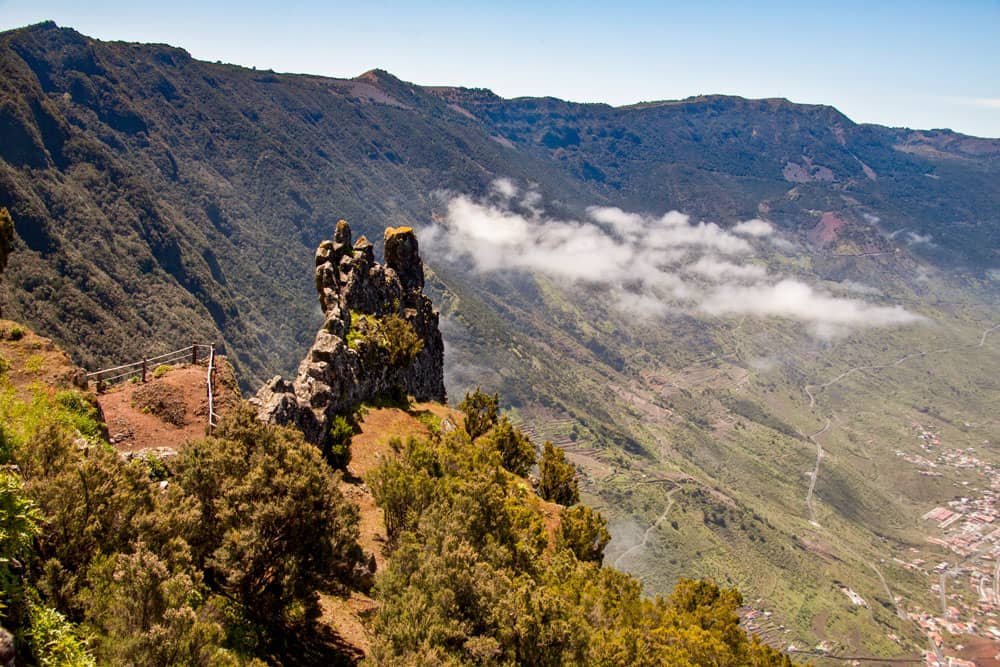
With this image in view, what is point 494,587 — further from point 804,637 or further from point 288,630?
point 804,637

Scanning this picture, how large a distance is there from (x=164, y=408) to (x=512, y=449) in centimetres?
3939

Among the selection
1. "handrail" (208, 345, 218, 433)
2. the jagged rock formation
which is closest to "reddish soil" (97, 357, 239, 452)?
"handrail" (208, 345, 218, 433)

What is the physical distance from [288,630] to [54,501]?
1255 centimetres

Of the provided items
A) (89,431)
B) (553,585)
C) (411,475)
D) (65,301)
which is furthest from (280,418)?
(65,301)

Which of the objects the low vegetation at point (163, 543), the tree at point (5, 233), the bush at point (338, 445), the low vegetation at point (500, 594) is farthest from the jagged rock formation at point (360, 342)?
the tree at point (5, 233)

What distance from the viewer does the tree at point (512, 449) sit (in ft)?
217

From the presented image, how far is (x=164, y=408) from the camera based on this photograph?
37000 mm

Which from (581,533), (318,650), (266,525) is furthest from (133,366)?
(581,533)

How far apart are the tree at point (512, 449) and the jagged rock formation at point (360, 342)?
1384 cm

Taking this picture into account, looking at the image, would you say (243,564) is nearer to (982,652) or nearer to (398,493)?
(398,493)

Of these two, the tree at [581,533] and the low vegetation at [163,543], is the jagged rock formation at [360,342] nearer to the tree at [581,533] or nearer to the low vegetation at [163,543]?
the low vegetation at [163,543]

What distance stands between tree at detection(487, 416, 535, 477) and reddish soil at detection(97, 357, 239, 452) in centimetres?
3275

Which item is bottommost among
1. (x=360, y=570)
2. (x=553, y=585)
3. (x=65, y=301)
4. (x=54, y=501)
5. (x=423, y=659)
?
(x=65, y=301)

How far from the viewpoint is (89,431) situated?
89.7ft
